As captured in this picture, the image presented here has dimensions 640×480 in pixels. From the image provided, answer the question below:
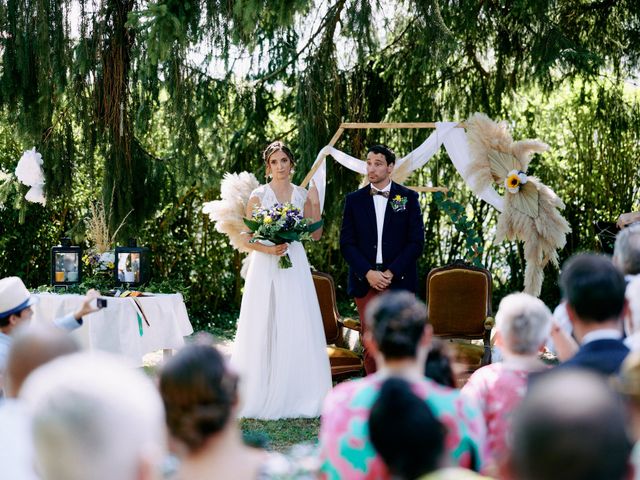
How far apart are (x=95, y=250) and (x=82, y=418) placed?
5704 mm

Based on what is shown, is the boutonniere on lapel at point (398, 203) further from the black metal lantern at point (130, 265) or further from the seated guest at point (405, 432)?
the seated guest at point (405, 432)

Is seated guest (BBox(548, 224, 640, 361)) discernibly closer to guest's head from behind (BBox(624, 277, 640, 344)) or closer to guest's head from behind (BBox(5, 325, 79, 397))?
guest's head from behind (BBox(624, 277, 640, 344))

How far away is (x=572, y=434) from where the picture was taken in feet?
3.93

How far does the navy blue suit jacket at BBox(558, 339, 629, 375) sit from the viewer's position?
103 inches

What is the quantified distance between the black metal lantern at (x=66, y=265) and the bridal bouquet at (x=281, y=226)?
1.52m

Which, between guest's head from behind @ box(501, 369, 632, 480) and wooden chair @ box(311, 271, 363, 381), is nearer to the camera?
guest's head from behind @ box(501, 369, 632, 480)

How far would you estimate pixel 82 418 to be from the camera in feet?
4.66

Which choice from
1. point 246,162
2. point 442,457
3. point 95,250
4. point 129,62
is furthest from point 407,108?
point 442,457

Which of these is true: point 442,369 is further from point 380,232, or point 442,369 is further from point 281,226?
point 380,232

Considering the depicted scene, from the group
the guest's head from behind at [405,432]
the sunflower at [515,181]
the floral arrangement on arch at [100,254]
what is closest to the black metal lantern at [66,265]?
the floral arrangement on arch at [100,254]

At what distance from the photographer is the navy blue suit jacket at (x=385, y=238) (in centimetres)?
619

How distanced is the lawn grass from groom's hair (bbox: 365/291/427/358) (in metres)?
2.89

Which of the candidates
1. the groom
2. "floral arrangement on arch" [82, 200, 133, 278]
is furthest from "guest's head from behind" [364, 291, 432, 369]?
"floral arrangement on arch" [82, 200, 133, 278]

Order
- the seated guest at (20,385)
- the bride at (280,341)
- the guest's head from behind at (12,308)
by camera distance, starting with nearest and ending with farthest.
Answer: the seated guest at (20,385) → the guest's head from behind at (12,308) → the bride at (280,341)
